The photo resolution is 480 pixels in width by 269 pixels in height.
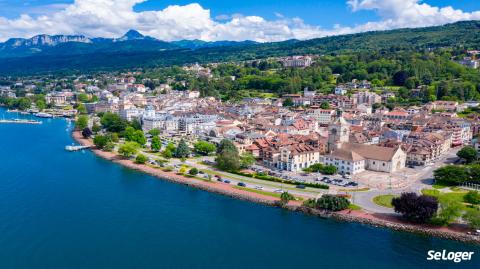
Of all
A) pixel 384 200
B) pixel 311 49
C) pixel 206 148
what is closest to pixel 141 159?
pixel 206 148

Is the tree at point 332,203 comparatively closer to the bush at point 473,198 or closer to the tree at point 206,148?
the bush at point 473,198

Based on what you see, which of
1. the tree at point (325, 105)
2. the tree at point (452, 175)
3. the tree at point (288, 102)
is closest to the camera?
the tree at point (452, 175)

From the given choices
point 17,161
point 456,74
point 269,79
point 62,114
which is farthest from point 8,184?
point 456,74

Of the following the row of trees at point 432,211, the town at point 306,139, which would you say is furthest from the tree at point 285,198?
the row of trees at point 432,211

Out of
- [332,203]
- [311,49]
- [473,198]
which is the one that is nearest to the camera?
[332,203]

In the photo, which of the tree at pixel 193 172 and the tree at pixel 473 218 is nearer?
the tree at pixel 473 218

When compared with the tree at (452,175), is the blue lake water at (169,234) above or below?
below

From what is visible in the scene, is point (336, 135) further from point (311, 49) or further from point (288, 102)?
point (311, 49)

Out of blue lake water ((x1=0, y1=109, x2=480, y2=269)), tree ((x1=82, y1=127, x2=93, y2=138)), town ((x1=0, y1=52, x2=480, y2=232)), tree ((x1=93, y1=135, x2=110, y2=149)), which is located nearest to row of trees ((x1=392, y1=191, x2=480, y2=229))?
blue lake water ((x1=0, y1=109, x2=480, y2=269))
